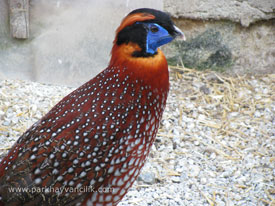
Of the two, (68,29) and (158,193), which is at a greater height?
(68,29)

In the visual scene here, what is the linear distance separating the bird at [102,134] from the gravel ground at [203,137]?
2.66 feet

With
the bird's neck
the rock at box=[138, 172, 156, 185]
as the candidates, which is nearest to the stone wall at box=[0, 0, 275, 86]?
the rock at box=[138, 172, 156, 185]

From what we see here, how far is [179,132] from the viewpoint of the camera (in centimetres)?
359

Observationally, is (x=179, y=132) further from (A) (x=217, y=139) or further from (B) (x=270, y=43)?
(B) (x=270, y=43)

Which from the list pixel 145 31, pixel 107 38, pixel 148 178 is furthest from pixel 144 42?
pixel 107 38

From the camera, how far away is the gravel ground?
9.63 feet

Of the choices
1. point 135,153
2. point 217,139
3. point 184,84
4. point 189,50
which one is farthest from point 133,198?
point 189,50

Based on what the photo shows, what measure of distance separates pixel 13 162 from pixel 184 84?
2569mm

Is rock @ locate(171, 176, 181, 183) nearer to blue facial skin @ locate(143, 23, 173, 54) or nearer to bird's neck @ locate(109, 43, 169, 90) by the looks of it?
bird's neck @ locate(109, 43, 169, 90)

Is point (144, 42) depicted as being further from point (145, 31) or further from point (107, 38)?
point (107, 38)

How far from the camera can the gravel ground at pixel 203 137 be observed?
9.63 ft

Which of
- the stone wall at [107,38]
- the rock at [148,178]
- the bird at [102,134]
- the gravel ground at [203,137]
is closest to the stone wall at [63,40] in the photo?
the stone wall at [107,38]

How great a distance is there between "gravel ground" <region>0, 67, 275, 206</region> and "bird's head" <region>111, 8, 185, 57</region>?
1242 mm

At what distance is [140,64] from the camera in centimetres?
212
